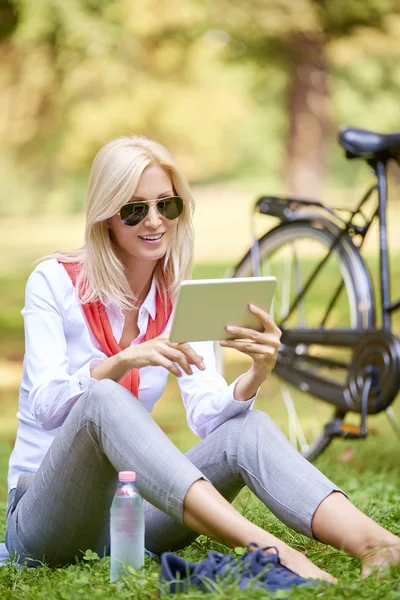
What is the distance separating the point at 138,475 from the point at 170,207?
2.45 feet

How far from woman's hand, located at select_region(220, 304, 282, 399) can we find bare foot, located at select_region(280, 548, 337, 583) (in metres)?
0.45

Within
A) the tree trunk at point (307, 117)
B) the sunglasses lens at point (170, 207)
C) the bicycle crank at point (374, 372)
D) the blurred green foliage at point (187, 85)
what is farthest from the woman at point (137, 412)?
the tree trunk at point (307, 117)

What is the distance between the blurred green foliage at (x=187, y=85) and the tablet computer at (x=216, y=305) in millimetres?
7114

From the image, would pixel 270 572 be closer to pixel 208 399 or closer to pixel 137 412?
pixel 137 412

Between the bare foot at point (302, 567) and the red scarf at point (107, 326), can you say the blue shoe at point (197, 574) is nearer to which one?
the bare foot at point (302, 567)

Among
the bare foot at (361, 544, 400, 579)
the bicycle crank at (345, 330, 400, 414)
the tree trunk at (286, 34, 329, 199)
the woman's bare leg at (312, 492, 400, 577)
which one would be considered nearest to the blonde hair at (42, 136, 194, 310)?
the woman's bare leg at (312, 492, 400, 577)

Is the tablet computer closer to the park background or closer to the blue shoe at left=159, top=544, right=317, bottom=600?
the blue shoe at left=159, top=544, right=317, bottom=600

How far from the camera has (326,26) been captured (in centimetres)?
952

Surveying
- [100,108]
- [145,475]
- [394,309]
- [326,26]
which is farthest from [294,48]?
[145,475]

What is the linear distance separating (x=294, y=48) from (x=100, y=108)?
6.31ft

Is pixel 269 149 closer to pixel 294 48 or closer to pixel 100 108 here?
pixel 294 48

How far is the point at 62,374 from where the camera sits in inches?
94.5

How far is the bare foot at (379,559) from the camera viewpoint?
2.10 meters

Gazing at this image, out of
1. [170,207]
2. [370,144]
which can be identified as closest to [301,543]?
[170,207]
